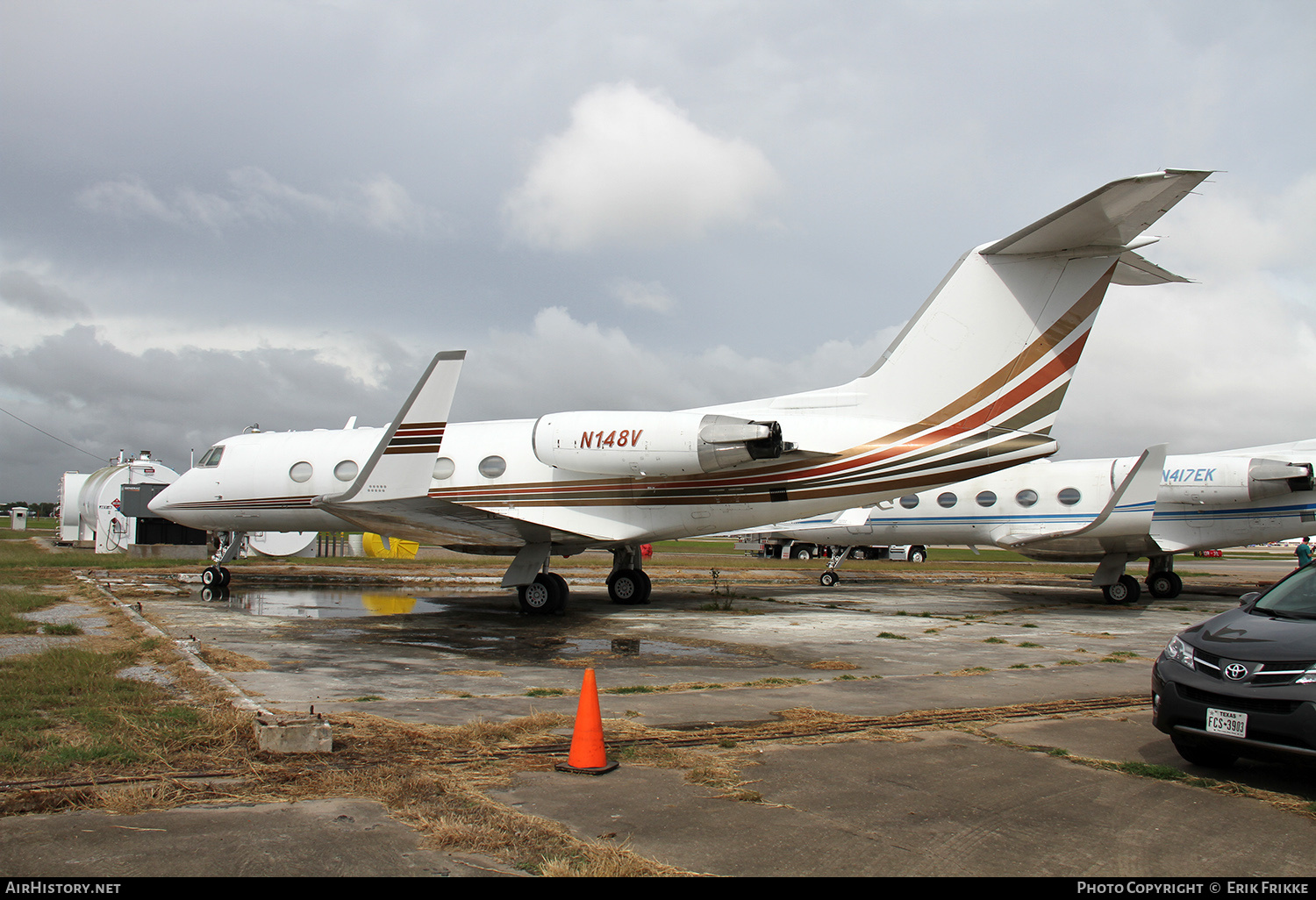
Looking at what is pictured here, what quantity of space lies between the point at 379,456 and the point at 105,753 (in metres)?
7.81

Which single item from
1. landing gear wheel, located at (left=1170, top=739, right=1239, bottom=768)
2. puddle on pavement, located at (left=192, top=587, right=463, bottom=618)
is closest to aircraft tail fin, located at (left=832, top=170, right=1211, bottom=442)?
landing gear wheel, located at (left=1170, top=739, right=1239, bottom=768)

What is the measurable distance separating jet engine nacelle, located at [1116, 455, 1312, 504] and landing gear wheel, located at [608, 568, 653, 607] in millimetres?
12787

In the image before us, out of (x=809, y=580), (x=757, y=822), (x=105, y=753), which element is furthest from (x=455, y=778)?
(x=809, y=580)

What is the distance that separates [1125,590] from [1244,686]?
643 inches

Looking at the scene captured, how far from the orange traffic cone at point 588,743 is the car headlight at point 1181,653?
151 inches

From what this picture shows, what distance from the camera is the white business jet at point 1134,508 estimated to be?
18.0 meters

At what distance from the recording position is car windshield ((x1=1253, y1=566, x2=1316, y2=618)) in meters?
5.56

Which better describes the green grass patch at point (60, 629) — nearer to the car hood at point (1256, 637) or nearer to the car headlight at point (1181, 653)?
the car headlight at point (1181, 653)

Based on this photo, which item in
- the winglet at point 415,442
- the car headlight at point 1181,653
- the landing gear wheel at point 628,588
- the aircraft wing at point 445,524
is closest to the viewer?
the car headlight at point 1181,653

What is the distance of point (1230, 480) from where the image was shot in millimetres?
19109

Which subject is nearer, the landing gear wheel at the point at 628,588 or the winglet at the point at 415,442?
the winglet at the point at 415,442

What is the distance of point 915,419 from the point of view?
13.5m

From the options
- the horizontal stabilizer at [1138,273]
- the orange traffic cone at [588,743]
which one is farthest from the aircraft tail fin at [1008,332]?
the orange traffic cone at [588,743]

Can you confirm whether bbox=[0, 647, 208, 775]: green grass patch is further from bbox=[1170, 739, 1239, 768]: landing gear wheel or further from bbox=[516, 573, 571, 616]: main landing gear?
bbox=[516, 573, 571, 616]: main landing gear
